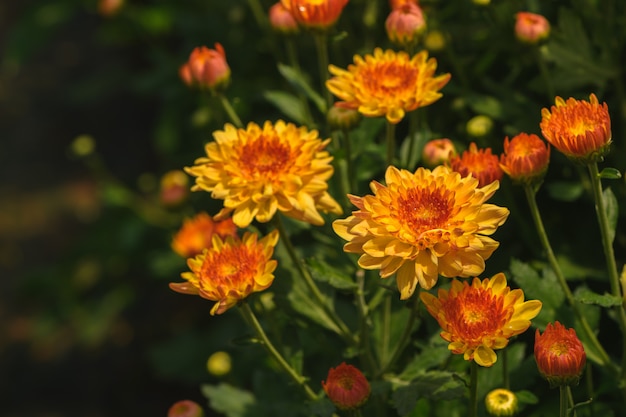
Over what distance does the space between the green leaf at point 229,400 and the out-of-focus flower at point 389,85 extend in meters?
0.63

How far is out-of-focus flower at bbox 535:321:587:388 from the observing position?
1285 millimetres

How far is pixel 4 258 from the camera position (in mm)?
4082

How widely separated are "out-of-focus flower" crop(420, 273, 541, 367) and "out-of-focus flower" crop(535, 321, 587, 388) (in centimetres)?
4

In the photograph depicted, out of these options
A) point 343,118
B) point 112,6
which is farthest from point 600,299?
point 112,6

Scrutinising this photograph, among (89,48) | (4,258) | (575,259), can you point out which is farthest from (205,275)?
(89,48)

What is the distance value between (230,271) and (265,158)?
0.69ft

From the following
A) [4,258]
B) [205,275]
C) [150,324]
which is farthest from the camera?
[4,258]

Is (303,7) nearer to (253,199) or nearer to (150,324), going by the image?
(253,199)

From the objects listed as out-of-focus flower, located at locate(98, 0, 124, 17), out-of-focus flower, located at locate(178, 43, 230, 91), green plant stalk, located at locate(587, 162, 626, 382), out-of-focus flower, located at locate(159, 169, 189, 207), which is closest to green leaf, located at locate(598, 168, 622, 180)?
green plant stalk, located at locate(587, 162, 626, 382)

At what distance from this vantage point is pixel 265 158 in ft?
5.03

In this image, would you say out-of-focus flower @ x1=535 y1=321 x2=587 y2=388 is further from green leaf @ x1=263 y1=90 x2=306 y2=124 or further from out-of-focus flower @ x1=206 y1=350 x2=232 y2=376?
green leaf @ x1=263 y1=90 x2=306 y2=124

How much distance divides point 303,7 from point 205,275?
57 centimetres

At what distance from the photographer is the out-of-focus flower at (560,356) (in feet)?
4.22

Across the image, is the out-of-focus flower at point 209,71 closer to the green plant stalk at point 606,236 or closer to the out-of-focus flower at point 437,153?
the out-of-focus flower at point 437,153
